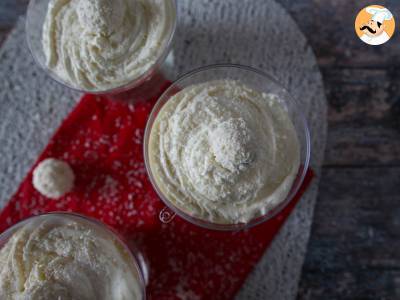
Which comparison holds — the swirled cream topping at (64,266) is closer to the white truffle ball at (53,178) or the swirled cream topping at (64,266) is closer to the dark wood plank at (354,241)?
the white truffle ball at (53,178)

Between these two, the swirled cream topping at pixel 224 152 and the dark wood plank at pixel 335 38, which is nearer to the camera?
the swirled cream topping at pixel 224 152

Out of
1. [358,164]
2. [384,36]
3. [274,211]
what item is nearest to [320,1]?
[384,36]

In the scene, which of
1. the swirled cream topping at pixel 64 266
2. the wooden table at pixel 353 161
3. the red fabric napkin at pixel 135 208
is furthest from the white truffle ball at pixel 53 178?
the wooden table at pixel 353 161

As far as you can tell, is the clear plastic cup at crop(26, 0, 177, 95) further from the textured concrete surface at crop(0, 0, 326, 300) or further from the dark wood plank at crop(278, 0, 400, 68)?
the dark wood plank at crop(278, 0, 400, 68)

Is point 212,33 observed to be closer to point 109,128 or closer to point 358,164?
point 109,128

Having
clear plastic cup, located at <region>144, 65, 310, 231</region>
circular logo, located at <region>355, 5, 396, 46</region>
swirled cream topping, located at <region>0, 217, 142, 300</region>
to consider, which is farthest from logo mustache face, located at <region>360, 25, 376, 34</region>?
swirled cream topping, located at <region>0, 217, 142, 300</region>

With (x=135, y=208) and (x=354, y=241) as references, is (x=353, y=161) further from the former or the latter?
(x=135, y=208)
